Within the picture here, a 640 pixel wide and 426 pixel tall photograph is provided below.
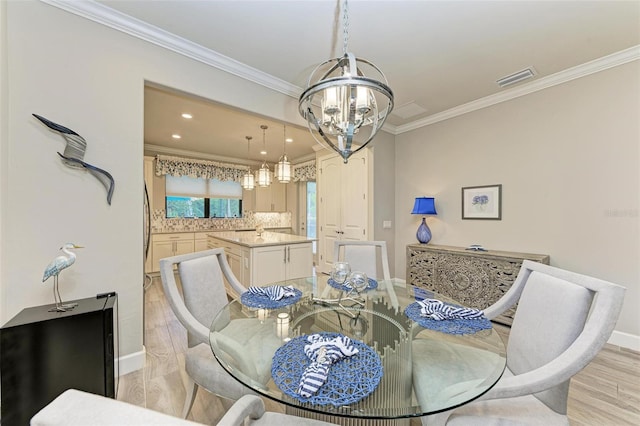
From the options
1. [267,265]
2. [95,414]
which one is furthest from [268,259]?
[95,414]

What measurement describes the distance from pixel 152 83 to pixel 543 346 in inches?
124

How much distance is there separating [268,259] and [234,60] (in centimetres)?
225

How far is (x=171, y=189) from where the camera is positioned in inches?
230

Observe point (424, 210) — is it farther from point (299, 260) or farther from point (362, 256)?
point (299, 260)

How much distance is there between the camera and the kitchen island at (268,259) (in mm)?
3201

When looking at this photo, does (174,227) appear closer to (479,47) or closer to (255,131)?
(255,131)

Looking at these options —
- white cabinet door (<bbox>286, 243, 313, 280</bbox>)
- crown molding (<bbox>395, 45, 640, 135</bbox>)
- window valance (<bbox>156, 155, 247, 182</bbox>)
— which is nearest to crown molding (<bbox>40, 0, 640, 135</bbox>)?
crown molding (<bbox>395, 45, 640, 135</bbox>)

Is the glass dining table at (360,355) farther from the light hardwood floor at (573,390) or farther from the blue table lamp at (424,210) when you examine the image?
the blue table lamp at (424,210)

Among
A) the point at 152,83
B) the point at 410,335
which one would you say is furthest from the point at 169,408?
A: the point at 152,83

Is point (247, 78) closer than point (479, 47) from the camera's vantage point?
No


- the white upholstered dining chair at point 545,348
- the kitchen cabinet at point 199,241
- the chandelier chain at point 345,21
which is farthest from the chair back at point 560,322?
the kitchen cabinet at point 199,241

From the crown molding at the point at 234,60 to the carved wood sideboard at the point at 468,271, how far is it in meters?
1.93

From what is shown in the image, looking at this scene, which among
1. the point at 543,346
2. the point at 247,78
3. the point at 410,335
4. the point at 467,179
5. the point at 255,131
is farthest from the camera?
the point at 255,131

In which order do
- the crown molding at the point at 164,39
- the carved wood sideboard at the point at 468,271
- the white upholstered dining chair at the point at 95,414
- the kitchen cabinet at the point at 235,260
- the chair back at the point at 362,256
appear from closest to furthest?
the white upholstered dining chair at the point at 95,414, the crown molding at the point at 164,39, the chair back at the point at 362,256, the carved wood sideboard at the point at 468,271, the kitchen cabinet at the point at 235,260
